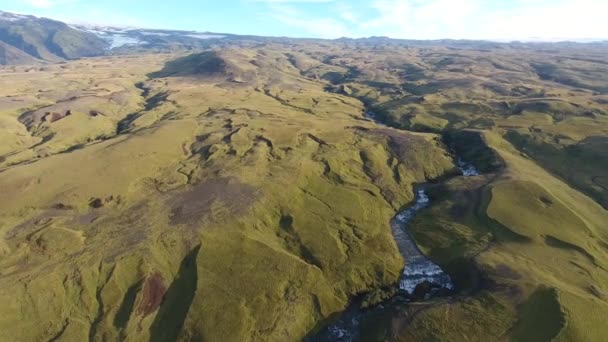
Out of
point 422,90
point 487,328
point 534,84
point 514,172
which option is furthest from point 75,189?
point 534,84

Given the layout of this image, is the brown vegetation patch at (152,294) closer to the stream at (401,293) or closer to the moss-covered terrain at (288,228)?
the moss-covered terrain at (288,228)

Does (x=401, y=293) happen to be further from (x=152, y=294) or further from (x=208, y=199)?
(x=208, y=199)

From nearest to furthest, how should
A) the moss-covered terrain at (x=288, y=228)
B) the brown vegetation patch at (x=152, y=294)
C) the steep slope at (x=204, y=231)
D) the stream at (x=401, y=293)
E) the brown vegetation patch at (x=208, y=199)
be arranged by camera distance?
the moss-covered terrain at (x=288, y=228)
the steep slope at (x=204, y=231)
the stream at (x=401, y=293)
the brown vegetation patch at (x=152, y=294)
the brown vegetation patch at (x=208, y=199)

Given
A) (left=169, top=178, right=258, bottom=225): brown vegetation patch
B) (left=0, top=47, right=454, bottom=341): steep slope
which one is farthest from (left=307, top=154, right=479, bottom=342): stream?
(left=169, top=178, right=258, bottom=225): brown vegetation patch

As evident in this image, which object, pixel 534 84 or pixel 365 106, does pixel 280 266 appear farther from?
pixel 534 84

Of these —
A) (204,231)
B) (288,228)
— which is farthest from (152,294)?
(288,228)

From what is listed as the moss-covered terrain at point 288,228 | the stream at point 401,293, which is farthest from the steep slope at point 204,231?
the stream at point 401,293
